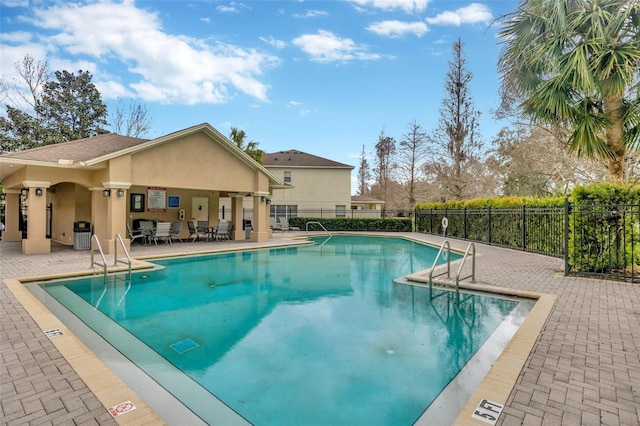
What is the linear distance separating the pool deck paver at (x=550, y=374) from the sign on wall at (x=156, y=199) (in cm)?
1014

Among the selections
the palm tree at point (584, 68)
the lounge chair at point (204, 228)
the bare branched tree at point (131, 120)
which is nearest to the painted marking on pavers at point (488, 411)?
the palm tree at point (584, 68)

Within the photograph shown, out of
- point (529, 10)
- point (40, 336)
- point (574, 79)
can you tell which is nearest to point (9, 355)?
point (40, 336)

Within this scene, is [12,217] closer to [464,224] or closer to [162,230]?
[162,230]

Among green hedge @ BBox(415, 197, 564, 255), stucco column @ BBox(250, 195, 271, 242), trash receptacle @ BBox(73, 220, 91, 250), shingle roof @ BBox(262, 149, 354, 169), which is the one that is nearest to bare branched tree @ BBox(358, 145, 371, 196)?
shingle roof @ BBox(262, 149, 354, 169)

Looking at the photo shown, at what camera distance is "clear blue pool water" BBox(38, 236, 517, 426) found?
10.6ft

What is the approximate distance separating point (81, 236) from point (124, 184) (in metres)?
3.55

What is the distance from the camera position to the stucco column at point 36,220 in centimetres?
1165

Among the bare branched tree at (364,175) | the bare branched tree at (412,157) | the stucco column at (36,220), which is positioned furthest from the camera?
the bare branched tree at (364,175)

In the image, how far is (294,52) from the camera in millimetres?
17938

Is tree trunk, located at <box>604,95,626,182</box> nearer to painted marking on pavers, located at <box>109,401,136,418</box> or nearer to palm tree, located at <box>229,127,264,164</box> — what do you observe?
painted marking on pavers, located at <box>109,401,136,418</box>

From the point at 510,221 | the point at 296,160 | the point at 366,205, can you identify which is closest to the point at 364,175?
the point at 366,205

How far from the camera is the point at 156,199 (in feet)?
53.2

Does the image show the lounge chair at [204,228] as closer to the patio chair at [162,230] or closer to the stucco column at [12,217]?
the patio chair at [162,230]

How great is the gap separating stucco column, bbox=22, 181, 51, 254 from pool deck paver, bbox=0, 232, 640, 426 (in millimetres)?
6877
